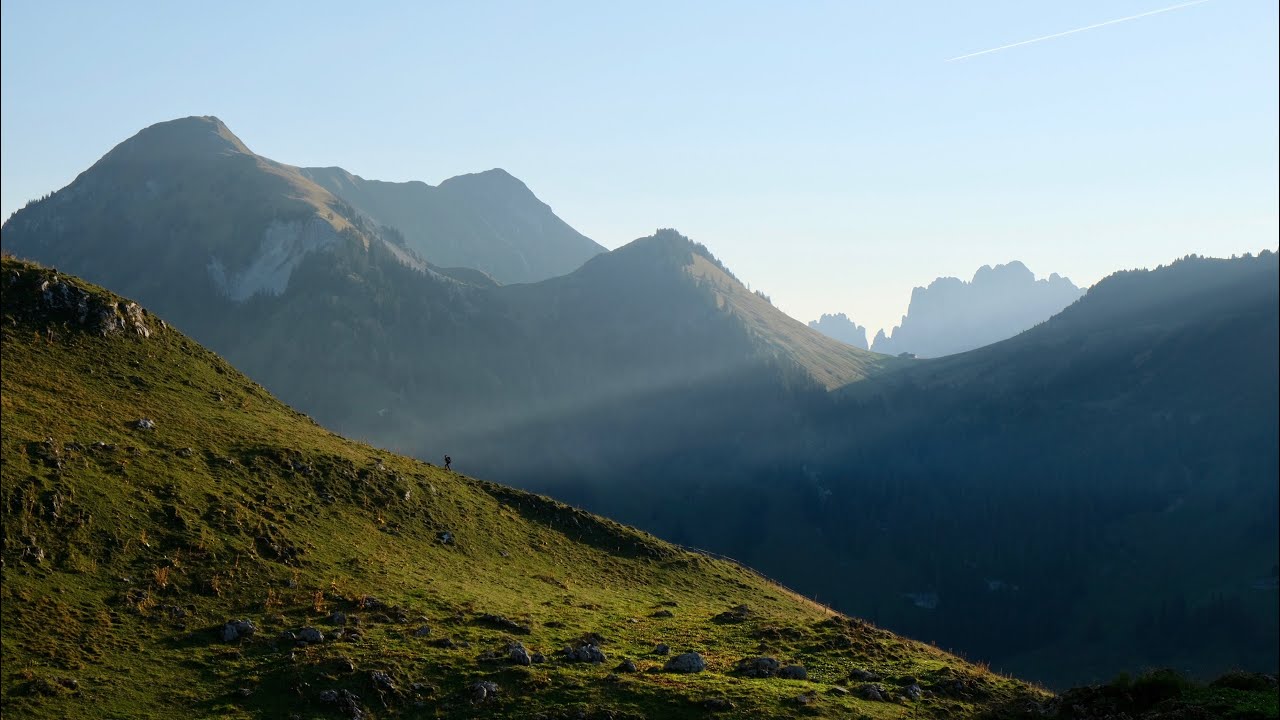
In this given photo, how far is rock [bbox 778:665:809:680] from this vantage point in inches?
1575

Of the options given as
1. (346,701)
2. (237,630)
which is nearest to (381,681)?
(346,701)

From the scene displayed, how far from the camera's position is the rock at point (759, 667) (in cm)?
3959

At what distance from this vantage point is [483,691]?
3497 cm

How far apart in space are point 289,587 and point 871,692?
29303mm

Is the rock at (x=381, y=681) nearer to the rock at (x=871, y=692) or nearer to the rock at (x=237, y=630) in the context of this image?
the rock at (x=237, y=630)

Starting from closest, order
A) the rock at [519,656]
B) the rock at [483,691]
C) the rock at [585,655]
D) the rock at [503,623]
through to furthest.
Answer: the rock at [483,691] → the rock at [519,656] → the rock at [585,655] → the rock at [503,623]

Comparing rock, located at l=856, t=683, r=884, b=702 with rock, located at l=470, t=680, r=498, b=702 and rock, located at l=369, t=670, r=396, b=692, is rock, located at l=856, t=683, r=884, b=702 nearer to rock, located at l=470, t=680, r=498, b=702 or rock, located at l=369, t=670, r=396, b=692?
rock, located at l=470, t=680, r=498, b=702

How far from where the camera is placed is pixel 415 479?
218 feet

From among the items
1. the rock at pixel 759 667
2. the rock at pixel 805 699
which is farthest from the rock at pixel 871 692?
the rock at pixel 759 667

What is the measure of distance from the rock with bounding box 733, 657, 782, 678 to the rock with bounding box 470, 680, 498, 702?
37.7 feet

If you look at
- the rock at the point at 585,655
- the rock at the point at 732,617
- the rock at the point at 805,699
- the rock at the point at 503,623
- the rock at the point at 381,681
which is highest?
the rock at the point at 805,699

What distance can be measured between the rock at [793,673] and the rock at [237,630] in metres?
24.2

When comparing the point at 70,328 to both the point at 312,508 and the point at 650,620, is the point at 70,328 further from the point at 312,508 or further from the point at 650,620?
the point at 650,620

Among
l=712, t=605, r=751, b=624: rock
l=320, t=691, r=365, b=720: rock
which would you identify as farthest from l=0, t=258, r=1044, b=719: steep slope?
l=712, t=605, r=751, b=624: rock
